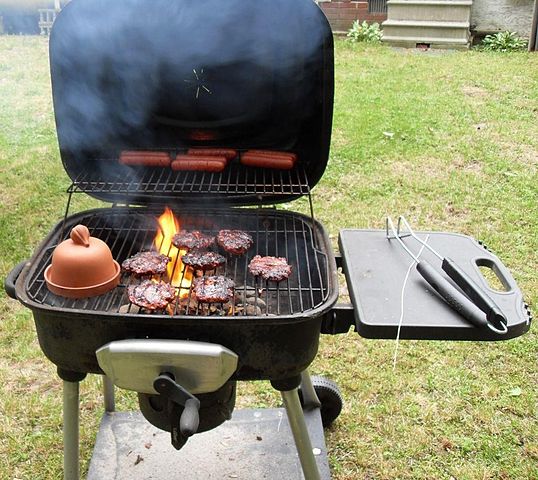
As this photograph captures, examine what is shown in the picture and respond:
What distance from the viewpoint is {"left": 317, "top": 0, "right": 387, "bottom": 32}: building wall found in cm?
959

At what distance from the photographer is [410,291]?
68.2 inches

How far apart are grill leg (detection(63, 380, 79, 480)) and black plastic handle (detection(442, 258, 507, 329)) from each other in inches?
47.0

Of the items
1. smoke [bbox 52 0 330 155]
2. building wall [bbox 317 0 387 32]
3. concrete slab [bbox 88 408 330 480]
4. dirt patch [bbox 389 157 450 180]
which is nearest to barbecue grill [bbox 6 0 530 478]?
smoke [bbox 52 0 330 155]

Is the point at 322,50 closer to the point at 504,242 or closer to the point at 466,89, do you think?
the point at 504,242

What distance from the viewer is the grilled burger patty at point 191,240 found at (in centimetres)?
199

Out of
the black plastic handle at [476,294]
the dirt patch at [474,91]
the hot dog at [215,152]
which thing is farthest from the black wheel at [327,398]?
the dirt patch at [474,91]

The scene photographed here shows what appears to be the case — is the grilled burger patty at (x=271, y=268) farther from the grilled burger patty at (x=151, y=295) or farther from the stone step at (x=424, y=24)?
the stone step at (x=424, y=24)

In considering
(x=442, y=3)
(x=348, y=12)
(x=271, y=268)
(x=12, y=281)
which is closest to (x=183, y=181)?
(x=271, y=268)

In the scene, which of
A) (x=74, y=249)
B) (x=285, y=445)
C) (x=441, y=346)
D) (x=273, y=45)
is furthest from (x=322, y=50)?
(x=441, y=346)

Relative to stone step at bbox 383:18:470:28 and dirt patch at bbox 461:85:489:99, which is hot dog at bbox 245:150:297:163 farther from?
stone step at bbox 383:18:470:28

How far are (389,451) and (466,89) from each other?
5567 millimetres

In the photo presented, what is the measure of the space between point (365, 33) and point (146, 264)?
850 cm

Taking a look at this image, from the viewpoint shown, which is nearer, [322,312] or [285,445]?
[322,312]

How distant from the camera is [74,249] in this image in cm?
168
